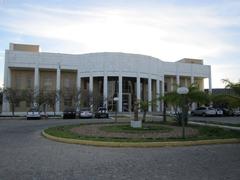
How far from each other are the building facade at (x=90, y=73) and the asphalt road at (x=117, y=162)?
41131 mm

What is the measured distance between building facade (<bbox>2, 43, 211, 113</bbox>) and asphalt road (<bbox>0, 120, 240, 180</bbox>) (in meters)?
41.1

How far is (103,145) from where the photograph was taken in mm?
12508

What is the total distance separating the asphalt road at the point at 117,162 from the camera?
7344 millimetres

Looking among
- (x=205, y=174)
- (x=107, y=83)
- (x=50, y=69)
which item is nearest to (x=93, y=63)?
(x=107, y=83)

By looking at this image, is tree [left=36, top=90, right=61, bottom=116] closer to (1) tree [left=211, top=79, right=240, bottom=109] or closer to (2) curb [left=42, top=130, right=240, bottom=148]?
(2) curb [left=42, top=130, right=240, bottom=148]

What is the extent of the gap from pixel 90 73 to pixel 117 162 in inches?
1915

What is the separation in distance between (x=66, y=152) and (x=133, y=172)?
3.94m

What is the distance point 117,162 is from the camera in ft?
29.7

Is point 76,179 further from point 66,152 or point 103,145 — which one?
point 103,145

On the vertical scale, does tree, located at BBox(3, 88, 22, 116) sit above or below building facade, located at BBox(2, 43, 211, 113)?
below

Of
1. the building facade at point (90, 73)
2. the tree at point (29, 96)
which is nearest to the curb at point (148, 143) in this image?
the tree at point (29, 96)

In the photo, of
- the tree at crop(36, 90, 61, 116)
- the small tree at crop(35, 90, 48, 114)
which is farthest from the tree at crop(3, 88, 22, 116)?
the tree at crop(36, 90, 61, 116)

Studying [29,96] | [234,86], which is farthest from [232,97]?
[29,96]

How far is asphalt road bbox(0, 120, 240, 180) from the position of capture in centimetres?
734
